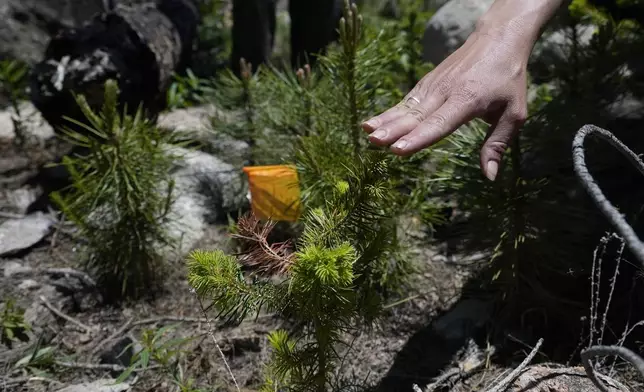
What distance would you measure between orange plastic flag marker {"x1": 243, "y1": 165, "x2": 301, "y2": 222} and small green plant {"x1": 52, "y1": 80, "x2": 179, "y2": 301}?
13.8 inches

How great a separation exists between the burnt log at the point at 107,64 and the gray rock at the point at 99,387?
1.55m

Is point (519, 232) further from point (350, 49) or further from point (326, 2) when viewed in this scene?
point (326, 2)

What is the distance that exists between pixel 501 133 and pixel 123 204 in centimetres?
139

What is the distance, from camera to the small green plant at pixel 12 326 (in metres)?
2.16

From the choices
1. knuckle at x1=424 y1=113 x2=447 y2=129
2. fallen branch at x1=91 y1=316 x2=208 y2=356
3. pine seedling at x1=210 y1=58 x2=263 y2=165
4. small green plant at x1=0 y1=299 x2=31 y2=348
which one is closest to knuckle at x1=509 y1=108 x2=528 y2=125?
knuckle at x1=424 y1=113 x2=447 y2=129

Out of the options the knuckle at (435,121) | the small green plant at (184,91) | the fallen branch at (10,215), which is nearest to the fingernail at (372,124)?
the knuckle at (435,121)

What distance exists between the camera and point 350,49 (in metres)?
1.92

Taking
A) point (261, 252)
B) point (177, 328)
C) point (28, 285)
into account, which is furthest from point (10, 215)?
point (261, 252)

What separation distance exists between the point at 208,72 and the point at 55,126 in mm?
1570

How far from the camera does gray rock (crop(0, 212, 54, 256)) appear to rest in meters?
2.79

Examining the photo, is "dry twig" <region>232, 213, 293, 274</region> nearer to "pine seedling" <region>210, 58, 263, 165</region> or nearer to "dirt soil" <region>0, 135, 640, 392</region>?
"dirt soil" <region>0, 135, 640, 392</region>

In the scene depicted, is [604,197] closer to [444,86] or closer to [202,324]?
[444,86]

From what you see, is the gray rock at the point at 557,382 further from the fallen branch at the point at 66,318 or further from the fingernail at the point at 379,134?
the fallen branch at the point at 66,318

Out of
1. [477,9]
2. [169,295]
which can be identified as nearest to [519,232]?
[169,295]
